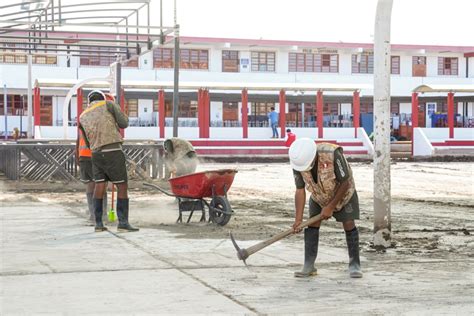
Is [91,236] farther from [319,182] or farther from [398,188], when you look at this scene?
[398,188]

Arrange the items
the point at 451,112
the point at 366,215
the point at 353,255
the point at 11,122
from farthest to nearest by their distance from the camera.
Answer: the point at 11,122, the point at 451,112, the point at 366,215, the point at 353,255

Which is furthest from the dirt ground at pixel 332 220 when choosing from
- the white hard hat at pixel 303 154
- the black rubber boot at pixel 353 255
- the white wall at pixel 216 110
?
the white wall at pixel 216 110

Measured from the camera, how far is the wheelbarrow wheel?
11.1m

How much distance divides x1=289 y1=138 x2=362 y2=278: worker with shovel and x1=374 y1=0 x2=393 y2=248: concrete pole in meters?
1.94

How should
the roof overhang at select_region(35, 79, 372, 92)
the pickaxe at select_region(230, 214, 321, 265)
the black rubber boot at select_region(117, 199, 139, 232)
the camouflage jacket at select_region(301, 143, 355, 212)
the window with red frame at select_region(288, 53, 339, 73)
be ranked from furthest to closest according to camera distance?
1. the window with red frame at select_region(288, 53, 339, 73)
2. the roof overhang at select_region(35, 79, 372, 92)
3. the black rubber boot at select_region(117, 199, 139, 232)
4. the pickaxe at select_region(230, 214, 321, 265)
5. the camouflage jacket at select_region(301, 143, 355, 212)

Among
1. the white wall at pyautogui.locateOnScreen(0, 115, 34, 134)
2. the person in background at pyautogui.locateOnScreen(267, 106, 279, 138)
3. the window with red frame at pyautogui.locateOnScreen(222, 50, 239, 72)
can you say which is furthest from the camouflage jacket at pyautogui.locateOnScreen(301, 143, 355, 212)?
the window with red frame at pyautogui.locateOnScreen(222, 50, 239, 72)

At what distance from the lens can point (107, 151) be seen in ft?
34.9

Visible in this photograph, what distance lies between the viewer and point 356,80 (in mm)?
53438

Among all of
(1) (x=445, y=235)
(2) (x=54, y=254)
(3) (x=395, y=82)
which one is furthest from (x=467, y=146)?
(2) (x=54, y=254)

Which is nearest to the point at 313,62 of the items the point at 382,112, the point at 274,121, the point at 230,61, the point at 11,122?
the point at 230,61

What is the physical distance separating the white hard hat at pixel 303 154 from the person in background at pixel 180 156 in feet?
17.3

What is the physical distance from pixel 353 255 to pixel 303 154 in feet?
3.36

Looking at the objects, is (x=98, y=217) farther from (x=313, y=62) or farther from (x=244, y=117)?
(x=313, y=62)

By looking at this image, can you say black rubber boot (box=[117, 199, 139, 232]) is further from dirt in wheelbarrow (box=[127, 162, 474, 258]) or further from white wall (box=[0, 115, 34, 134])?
white wall (box=[0, 115, 34, 134])
